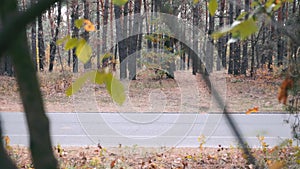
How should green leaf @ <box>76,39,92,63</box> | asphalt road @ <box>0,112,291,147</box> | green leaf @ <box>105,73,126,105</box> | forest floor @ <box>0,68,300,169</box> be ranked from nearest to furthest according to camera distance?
1. green leaf @ <box>105,73,126,105</box>
2. green leaf @ <box>76,39,92,63</box>
3. forest floor @ <box>0,68,300,169</box>
4. asphalt road @ <box>0,112,291,147</box>

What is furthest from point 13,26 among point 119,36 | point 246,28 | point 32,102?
point 119,36

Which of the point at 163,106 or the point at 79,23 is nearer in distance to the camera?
the point at 79,23

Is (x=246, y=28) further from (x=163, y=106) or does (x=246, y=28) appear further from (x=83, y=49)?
(x=163, y=106)

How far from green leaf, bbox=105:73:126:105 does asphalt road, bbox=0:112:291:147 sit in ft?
22.8

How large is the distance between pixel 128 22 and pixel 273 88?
936 cm

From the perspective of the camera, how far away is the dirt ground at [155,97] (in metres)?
15.8

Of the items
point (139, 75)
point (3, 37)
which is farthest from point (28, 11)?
point (139, 75)

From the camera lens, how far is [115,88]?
1.03 meters

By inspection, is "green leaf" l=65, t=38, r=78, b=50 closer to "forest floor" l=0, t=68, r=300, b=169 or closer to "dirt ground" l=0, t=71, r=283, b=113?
"forest floor" l=0, t=68, r=300, b=169

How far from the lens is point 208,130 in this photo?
1076cm

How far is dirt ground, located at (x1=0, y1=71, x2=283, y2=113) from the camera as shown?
51.7 ft

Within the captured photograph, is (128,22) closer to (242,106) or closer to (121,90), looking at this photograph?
(242,106)

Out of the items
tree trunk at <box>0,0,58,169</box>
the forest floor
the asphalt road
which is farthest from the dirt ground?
tree trunk at <box>0,0,58,169</box>

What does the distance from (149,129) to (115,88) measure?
1018cm
